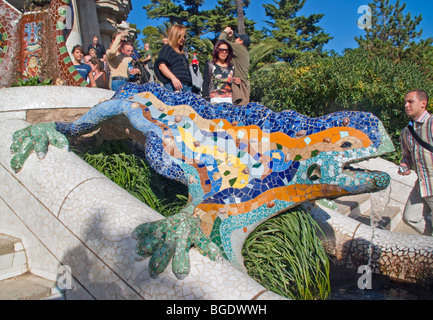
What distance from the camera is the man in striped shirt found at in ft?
11.9

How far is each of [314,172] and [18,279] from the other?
252 centimetres

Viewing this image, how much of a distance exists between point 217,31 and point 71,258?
2854cm

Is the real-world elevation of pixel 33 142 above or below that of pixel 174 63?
below

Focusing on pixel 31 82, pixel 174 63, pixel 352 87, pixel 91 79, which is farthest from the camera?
pixel 352 87

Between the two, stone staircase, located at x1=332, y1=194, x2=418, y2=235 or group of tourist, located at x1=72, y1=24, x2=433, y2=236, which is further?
stone staircase, located at x1=332, y1=194, x2=418, y2=235

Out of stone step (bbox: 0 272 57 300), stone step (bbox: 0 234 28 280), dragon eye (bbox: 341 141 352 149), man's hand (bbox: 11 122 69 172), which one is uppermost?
man's hand (bbox: 11 122 69 172)

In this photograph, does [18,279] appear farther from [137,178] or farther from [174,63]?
[174,63]

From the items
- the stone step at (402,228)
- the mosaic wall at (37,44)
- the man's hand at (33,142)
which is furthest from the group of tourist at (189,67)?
the stone step at (402,228)

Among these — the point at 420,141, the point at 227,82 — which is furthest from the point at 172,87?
the point at 420,141

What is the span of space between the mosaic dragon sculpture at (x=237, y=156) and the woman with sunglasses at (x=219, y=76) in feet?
3.57

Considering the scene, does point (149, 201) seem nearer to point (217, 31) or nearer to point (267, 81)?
point (267, 81)

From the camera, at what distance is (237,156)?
321cm

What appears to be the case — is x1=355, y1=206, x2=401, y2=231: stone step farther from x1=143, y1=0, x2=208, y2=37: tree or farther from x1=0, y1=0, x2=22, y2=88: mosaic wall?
x1=143, y1=0, x2=208, y2=37: tree

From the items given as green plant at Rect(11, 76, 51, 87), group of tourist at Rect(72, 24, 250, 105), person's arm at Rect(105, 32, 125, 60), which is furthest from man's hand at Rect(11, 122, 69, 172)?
person's arm at Rect(105, 32, 125, 60)
